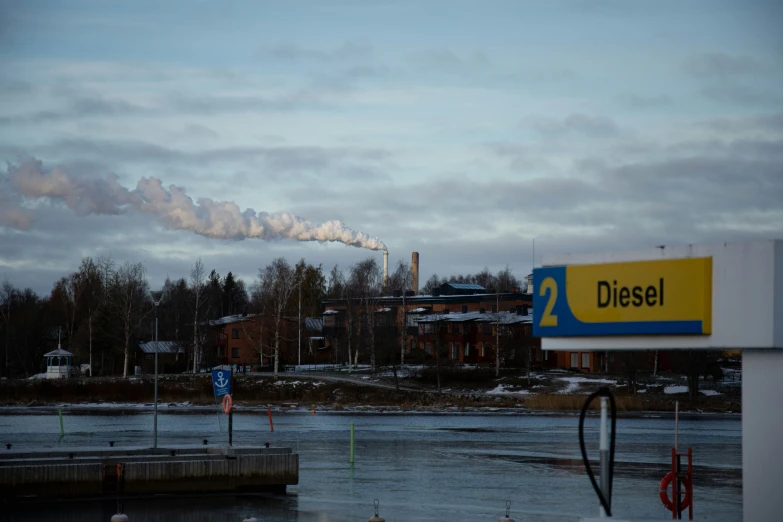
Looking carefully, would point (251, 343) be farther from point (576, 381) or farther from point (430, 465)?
point (430, 465)

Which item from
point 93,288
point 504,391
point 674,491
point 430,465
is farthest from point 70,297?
point 674,491

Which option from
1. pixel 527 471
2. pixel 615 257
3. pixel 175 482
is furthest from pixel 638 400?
pixel 615 257

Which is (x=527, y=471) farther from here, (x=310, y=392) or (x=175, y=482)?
(x=310, y=392)

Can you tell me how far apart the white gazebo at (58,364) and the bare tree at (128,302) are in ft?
18.0

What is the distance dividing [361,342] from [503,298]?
1647 centimetres

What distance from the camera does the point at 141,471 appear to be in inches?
962

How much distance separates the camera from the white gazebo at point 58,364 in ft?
342

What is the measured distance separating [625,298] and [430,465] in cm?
2234

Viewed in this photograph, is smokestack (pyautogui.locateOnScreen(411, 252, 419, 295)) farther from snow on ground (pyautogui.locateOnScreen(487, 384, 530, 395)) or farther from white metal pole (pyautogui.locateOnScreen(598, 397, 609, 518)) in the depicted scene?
white metal pole (pyautogui.locateOnScreen(598, 397, 609, 518))

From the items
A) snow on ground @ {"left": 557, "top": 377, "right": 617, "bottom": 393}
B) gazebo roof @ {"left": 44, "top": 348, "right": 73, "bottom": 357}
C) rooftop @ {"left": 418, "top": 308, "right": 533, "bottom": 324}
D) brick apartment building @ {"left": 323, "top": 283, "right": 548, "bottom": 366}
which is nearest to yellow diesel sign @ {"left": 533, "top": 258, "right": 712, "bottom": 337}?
snow on ground @ {"left": 557, "top": 377, "right": 617, "bottom": 393}

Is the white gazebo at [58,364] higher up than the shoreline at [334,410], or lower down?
higher up

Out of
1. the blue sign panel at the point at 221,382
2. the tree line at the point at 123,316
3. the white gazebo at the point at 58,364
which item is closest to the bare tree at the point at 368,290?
the tree line at the point at 123,316

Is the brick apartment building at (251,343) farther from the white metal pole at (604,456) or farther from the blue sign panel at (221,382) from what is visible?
the white metal pole at (604,456)

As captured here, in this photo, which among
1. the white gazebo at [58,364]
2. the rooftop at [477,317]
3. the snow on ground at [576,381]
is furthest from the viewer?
the rooftop at [477,317]
